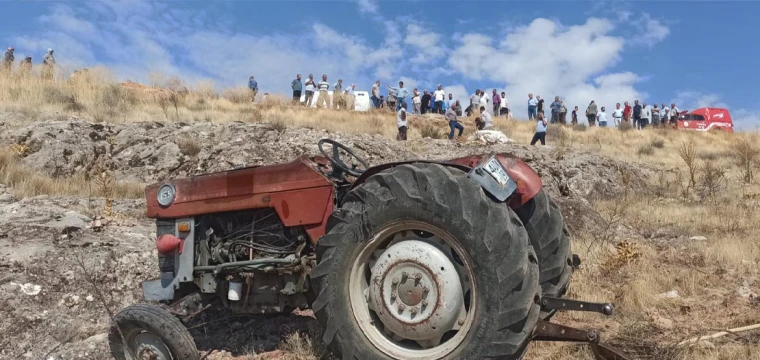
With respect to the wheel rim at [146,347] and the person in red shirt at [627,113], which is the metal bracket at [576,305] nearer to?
the wheel rim at [146,347]

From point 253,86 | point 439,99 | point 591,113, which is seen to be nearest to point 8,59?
point 253,86

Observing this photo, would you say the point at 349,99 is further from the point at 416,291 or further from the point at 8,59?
the point at 416,291

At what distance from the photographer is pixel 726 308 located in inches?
204

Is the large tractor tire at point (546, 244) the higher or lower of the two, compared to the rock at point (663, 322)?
higher

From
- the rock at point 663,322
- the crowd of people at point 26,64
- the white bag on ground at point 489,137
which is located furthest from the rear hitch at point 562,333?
the crowd of people at point 26,64

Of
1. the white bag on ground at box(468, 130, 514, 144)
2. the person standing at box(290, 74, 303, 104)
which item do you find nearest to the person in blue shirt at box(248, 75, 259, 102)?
the person standing at box(290, 74, 303, 104)

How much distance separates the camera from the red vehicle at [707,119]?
1494 inches

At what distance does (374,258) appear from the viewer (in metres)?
3.45

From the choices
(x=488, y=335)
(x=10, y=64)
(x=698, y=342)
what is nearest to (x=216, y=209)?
(x=488, y=335)

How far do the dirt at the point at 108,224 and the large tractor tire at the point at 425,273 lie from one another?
155cm

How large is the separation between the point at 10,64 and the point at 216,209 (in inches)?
833

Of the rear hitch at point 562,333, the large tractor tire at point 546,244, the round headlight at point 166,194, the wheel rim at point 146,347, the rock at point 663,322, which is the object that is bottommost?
the rock at point 663,322

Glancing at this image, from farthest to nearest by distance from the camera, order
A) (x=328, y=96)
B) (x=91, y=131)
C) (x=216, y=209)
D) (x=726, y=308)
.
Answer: (x=328, y=96)
(x=91, y=131)
(x=726, y=308)
(x=216, y=209)

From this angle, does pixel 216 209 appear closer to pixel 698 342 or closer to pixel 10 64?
pixel 698 342
